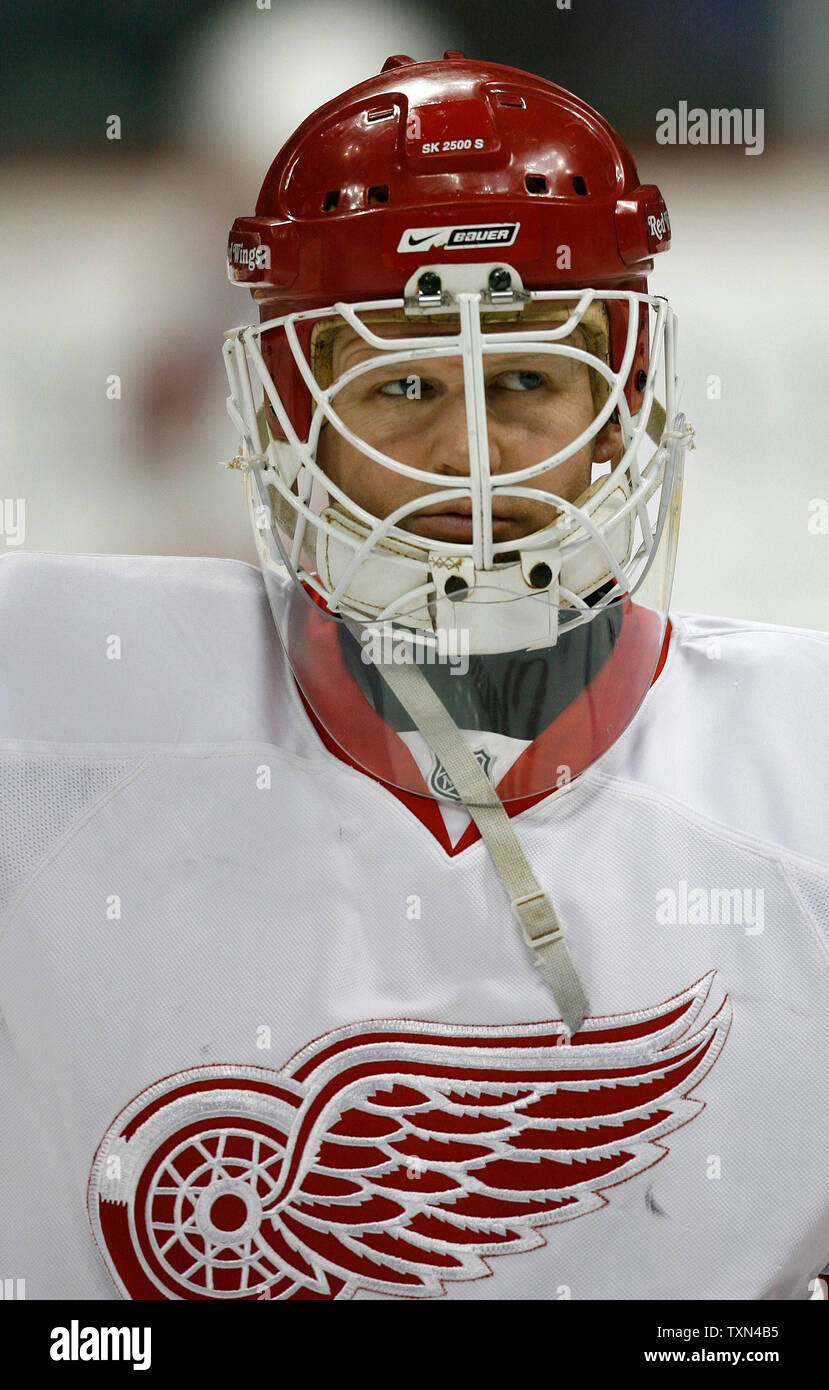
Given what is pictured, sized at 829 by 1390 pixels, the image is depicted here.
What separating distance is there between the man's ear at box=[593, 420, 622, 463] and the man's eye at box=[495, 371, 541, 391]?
0.31 ft

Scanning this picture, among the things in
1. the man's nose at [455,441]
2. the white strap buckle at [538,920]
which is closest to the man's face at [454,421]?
the man's nose at [455,441]

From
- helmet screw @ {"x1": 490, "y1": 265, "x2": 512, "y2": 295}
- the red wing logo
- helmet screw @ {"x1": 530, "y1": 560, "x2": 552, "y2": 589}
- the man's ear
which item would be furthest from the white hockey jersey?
helmet screw @ {"x1": 490, "y1": 265, "x2": 512, "y2": 295}

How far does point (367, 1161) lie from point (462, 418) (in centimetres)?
55

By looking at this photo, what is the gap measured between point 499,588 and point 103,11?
128cm

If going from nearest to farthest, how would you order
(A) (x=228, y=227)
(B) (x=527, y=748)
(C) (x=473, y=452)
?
(C) (x=473, y=452) < (B) (x=527, y=748) < (A) (x=228, y=227)

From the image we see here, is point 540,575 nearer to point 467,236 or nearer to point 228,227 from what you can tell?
point 467,236

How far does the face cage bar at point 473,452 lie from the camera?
0.98 metres

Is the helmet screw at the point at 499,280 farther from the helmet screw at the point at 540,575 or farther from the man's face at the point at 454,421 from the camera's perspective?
the helmet screw at the point at 540,575

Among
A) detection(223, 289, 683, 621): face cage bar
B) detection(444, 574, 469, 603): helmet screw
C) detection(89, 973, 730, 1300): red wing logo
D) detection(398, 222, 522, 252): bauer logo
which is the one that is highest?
detection(398, 222, 522, 252): bauer logo

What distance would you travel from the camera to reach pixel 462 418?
104 centimetres

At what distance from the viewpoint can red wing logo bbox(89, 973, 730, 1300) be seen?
1.00m

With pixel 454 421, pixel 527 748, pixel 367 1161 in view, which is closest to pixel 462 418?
pixel 454 421

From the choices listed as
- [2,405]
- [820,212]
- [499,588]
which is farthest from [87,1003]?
[820,212]

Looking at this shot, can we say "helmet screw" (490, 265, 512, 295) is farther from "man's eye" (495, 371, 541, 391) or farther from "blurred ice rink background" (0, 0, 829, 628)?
"blurred ice rink background" (0, 0, 829, 628)
